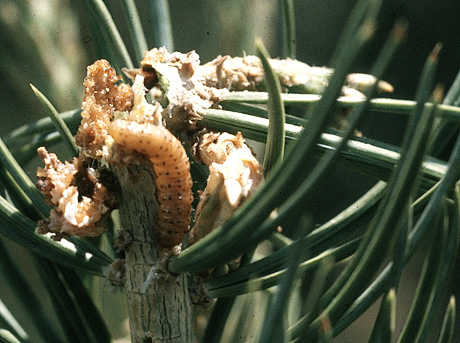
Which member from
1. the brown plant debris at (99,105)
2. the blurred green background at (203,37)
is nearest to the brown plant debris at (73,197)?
the brown plant debris at (99,105)

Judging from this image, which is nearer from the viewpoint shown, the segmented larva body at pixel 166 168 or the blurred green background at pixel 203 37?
the segmented larva body at pixel 166 168

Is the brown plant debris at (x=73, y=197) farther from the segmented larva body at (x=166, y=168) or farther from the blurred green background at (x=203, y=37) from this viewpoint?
the blurred green background at (x=203, y=37)

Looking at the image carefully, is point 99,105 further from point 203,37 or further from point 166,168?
point 203,37

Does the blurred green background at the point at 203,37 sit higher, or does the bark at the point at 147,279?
the blurred green background at the point at 203,37

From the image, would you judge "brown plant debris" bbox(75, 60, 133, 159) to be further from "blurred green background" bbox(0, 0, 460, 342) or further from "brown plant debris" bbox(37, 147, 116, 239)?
"blurred green background" bbox(0, 0, 460, 342)

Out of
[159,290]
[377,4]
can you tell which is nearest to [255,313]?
[159,290]

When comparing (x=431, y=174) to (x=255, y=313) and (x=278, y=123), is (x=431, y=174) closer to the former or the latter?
(x=278, y=123)
